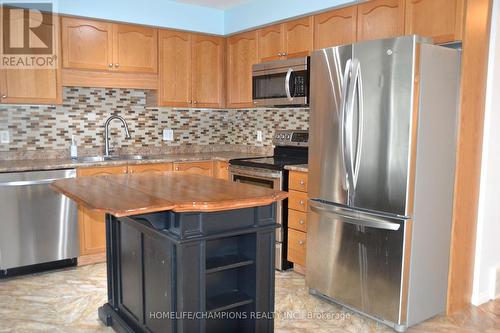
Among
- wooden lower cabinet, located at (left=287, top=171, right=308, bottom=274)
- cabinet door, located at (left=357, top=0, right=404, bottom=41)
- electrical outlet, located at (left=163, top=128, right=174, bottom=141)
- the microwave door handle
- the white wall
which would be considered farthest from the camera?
electrical outlet, located at (left=163, top=128, right=174, bottom=141)

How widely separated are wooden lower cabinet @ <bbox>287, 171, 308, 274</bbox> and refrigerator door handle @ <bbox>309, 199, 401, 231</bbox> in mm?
342

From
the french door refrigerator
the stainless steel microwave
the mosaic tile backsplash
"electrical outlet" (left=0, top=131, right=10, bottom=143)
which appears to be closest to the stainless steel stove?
the mosaic tile backsplash

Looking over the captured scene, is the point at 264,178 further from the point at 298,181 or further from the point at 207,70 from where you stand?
the point at 207,70

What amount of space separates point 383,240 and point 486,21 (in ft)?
5.03

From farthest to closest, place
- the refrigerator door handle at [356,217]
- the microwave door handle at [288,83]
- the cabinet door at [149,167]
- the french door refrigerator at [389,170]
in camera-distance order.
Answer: the cabinet door at [149,167] → the microwave door handle at [288,83] → the refrigerator door handle at [356,217] → the french door refrigerator at [389,170]

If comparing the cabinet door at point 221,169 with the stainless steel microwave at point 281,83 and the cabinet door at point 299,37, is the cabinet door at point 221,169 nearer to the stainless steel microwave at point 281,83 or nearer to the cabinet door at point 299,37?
the stainless steel microwave at point 281,83

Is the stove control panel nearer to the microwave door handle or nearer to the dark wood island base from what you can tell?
the microwave door handle

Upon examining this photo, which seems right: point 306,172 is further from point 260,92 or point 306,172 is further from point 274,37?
point 274,37

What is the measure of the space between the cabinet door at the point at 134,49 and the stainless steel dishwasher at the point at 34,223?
3.83ft

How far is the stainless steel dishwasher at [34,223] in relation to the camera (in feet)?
11.0

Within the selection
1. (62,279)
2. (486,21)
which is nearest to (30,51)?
(62,279)

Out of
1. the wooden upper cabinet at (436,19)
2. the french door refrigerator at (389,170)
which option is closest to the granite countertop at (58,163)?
the french door refrigerator at (389,170)

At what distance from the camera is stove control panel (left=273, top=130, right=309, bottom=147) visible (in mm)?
4047

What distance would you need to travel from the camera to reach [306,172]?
3.34 meters
